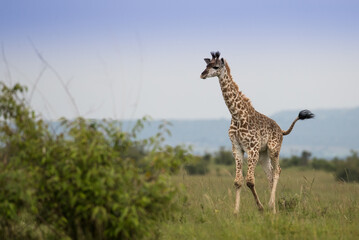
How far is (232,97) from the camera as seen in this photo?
38.1 feet

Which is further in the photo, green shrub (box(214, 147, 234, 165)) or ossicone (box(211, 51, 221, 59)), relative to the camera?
green shrub (box(214, 147, 234, 165))

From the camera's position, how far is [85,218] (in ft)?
22.7

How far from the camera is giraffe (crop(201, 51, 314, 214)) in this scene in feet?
36.8

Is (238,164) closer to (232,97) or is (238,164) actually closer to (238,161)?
(238,161)

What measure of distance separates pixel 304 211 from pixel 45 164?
6.77 m

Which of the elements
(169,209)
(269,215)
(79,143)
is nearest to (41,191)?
(79,143)

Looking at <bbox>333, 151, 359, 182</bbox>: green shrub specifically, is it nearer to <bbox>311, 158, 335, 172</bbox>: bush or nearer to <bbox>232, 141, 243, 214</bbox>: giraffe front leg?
<bbox>311, 158, 335, 172</bbox>: bush

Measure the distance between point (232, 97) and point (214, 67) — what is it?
910mm

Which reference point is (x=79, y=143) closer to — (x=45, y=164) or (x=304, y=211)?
(x=45, y=164)

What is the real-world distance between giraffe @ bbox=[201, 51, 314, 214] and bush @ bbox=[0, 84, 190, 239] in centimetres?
444

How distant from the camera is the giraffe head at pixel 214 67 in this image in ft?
36.4

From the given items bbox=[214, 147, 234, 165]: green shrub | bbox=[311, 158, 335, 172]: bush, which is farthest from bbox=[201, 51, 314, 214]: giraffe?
bbox=[214, 147, 234, 165]: green shrub

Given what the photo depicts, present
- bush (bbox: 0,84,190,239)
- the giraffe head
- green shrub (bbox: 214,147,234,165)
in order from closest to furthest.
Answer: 1. bush (bbox: 0,84,190,239)
2. the giraffe head
3. green shrub (bbox: 214,147,234,165)

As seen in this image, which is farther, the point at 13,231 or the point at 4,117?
the point at 13,231
